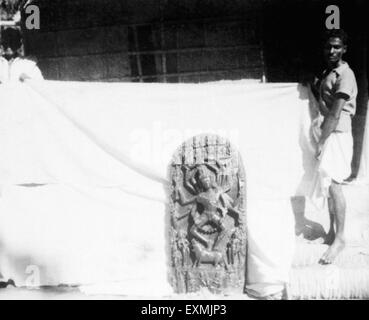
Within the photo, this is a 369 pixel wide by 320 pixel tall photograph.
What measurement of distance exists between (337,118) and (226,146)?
3.04 feet

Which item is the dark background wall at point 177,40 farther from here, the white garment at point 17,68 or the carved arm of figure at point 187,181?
A: the carved arm of figure at point 187,181

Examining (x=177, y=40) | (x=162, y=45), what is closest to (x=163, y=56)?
(x=162, y=45)

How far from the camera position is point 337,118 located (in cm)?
355

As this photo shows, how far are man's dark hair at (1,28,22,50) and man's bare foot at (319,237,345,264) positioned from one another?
3597mm

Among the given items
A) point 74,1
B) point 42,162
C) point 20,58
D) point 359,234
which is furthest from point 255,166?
point 74,1

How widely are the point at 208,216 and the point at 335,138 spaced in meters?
1.25

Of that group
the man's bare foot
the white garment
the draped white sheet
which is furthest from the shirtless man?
the white garment

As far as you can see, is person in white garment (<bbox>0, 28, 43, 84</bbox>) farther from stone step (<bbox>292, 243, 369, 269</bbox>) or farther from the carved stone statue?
stone step (<bbox>292, 243, 369, 269</bbox>)

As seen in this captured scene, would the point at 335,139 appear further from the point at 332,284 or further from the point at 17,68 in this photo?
the point at 17,68

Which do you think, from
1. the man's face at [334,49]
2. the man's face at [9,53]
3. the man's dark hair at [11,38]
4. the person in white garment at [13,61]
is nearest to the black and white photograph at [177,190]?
the man's face at [334,49]

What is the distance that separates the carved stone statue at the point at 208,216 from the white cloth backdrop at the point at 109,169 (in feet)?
0.34

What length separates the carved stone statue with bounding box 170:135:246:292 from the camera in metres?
3.58

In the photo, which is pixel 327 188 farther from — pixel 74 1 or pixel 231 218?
pixel 74 1

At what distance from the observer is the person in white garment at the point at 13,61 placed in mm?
4090
